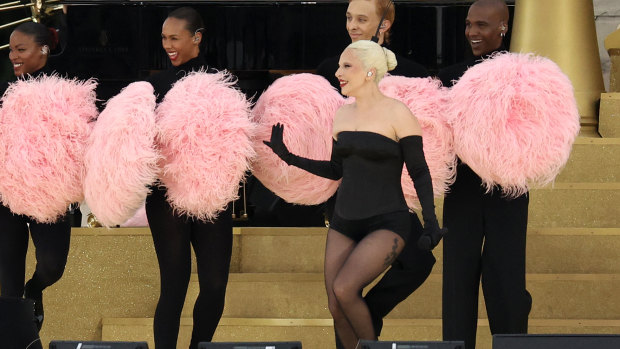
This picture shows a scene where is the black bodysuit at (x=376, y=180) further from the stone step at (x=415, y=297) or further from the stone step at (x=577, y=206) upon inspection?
the stone step at (x=577, y=206)

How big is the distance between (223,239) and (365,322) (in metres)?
0.76

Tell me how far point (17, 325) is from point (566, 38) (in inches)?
172

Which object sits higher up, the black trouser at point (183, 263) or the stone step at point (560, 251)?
the black trouser at point (183, 263)

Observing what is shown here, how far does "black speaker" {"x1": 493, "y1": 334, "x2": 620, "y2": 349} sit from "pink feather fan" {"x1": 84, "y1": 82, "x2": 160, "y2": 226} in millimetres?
1636

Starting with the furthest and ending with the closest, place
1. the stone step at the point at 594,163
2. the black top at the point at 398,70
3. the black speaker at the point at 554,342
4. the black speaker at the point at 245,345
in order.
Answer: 1. the stone step at the point at 594,163
2. the black top at the point at 398,70
3. the black speaker at the point at 245,345
4. the black speaker at the point at 554,342

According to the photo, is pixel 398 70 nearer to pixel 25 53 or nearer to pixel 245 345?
pixel 245 345

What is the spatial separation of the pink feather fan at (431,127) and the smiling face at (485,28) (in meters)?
0.26

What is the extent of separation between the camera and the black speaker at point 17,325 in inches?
182

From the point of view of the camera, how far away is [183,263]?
16.5 ft

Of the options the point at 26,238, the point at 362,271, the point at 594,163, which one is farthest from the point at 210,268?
the point at 594,163

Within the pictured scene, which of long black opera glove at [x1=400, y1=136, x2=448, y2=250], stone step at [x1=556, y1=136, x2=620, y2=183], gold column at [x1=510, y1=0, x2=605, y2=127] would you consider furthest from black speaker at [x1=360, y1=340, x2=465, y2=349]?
gold column at [x1=510, y1=0, x2=605, y2=127]

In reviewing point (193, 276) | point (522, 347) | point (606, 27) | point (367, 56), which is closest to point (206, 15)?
point (193, 276)

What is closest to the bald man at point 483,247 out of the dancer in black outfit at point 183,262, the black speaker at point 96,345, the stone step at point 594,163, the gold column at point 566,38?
the dancer in black outfit at point 183,262

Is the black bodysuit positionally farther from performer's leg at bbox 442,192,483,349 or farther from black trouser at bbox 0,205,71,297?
black trouser at bbox 0,205,71,297
